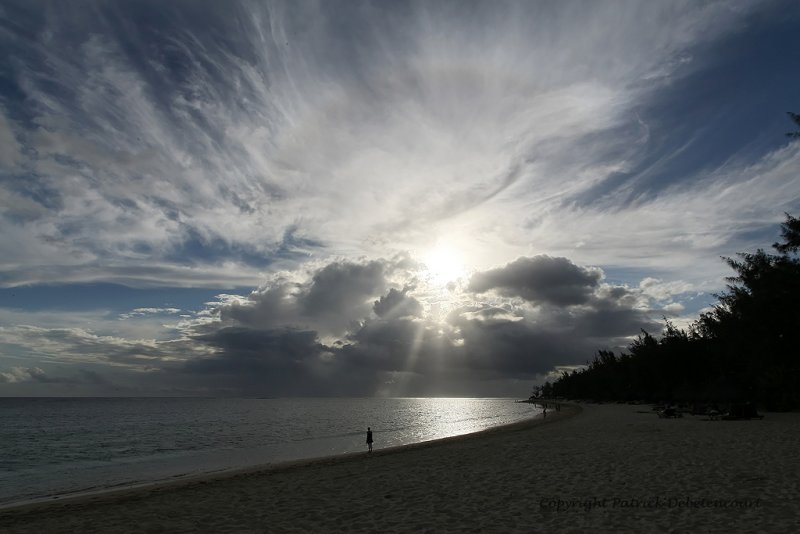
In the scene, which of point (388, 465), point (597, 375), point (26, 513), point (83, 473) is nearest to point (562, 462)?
point (388, 465)

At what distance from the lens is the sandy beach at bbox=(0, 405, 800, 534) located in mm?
11258

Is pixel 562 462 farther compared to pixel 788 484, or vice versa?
pixel 562 462

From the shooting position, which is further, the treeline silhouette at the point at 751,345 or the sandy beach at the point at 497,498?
the treeline silhouette at the point at 751,345

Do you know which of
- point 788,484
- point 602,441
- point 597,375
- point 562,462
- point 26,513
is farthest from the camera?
point 597,375

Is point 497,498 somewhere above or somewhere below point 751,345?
below

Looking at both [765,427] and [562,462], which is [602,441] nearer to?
[562,462]

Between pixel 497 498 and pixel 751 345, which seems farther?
pixel 751 345

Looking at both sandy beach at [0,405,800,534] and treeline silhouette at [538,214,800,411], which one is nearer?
sandy beach at [0,405,800,534]

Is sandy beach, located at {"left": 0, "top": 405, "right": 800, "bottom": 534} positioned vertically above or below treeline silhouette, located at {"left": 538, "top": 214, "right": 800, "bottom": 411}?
below

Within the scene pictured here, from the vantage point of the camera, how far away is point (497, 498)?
1405 centimetres

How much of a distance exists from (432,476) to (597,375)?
495 feet

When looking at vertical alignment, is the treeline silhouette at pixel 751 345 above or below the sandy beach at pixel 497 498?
above

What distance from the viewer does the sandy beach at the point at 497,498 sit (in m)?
11.3

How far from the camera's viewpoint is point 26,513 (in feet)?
56.2
